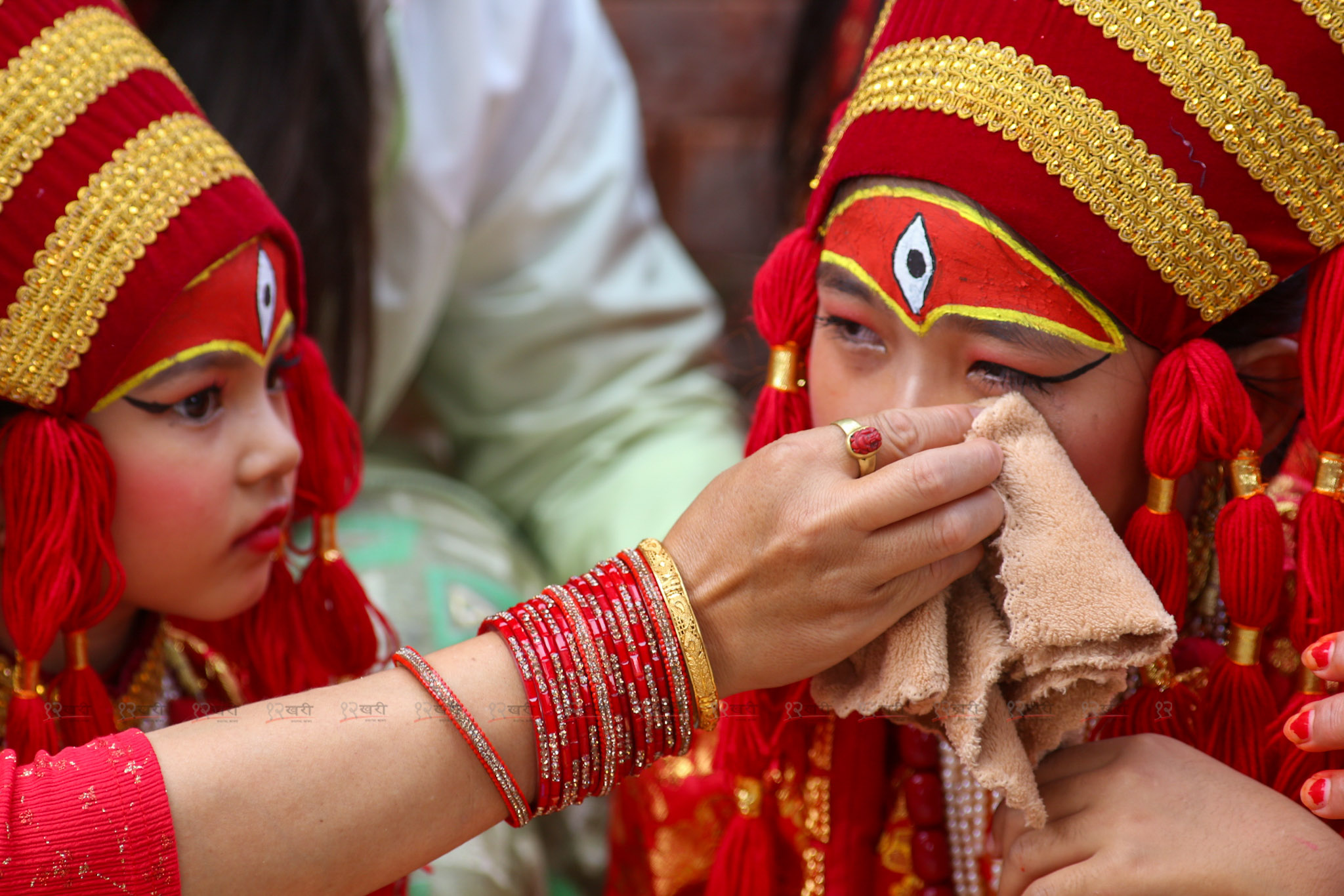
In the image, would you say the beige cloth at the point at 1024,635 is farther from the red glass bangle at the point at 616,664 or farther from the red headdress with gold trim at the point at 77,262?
the red headdress with gold trim at the point at 77,262

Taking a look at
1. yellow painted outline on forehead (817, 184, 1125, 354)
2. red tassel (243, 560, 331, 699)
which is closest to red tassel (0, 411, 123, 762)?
red tassel (243, 560, 331, 699)

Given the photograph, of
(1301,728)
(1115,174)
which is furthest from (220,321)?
(1301,728)

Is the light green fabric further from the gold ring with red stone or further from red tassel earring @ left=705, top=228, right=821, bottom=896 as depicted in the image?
the gold ring with red stone

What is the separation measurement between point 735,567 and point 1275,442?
0.58 metres

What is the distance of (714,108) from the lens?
96.9 inches

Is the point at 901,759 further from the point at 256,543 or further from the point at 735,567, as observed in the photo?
the point at 256,543

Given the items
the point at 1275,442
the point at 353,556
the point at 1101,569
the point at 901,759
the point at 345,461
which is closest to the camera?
the point at 1101,569

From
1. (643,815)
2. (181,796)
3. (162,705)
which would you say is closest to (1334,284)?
(643,815)

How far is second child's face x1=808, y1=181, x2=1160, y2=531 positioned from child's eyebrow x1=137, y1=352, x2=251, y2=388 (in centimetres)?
61

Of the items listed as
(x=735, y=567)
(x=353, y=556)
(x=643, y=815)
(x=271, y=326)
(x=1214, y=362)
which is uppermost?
(x=271, y=326)

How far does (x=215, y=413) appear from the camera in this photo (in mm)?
1219

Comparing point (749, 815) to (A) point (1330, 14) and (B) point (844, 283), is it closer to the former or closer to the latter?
(B) point (844, 283)

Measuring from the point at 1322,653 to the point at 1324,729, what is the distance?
0.21 ft

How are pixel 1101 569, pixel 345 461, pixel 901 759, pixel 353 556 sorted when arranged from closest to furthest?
pixel 1101 569 → pixel 901 759 → pixel 345 461 → pixel 353 556
